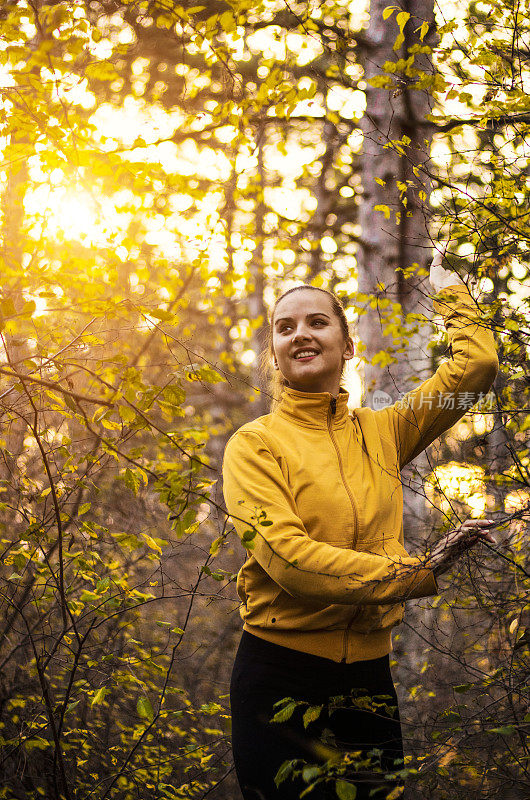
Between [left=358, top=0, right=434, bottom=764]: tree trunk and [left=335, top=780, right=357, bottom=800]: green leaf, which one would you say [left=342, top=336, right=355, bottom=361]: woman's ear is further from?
[left=358, top=0, right=434, bottom=764]: tree trunk

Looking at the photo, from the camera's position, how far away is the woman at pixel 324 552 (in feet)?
5.40

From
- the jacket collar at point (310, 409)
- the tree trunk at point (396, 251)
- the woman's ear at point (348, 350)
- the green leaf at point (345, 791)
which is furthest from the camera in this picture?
the tree trunk at point (396, 251)

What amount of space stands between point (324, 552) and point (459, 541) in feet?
1.16

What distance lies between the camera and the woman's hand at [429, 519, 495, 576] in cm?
166

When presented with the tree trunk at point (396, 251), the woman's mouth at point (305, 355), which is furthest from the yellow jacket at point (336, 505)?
the tree trunk at point (396, 251)

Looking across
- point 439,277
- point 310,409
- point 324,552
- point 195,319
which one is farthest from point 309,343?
point 195,319

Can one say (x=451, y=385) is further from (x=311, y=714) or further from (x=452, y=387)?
(x=311, y=714)

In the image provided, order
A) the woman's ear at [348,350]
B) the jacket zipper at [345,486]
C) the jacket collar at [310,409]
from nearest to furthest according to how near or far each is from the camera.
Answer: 1. the jacket zipper at [345,486]
2. the jacket collar at [310,409]
3. the woman's ear at [348,350]

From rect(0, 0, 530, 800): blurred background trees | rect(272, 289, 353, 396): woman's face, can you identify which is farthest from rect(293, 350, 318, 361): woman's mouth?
rect(0, 0, 530, 800): blurred background trees

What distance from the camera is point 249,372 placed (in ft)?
28.5


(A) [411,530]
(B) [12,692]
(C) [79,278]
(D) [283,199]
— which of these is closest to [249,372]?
(D) [283,199]

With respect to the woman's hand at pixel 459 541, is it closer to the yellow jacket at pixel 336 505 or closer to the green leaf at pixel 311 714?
the yellow jacket at pixel 336 505

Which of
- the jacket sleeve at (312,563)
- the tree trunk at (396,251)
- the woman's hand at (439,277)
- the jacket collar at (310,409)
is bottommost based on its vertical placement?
the jacket sleeve at (312,563)

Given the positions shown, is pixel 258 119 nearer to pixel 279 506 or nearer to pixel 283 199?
pixel 283 199
